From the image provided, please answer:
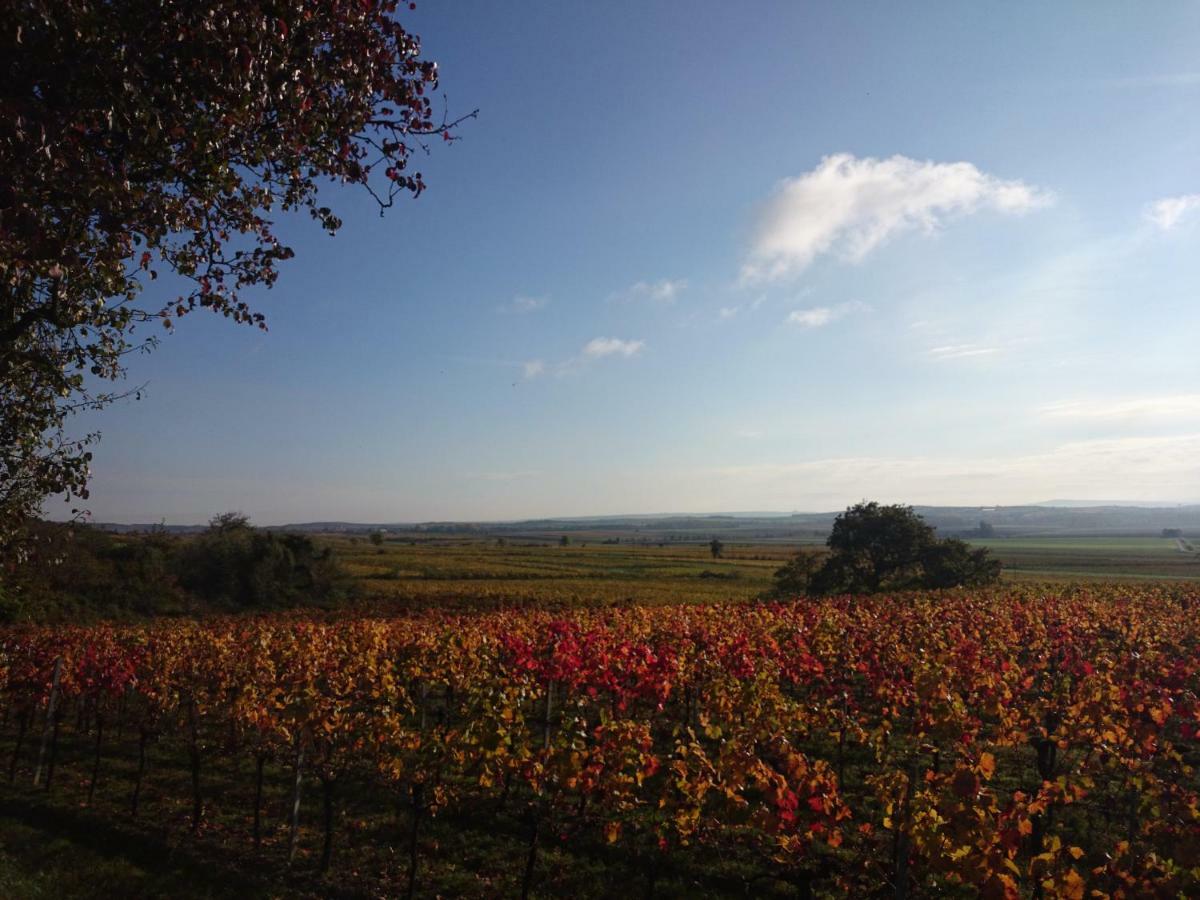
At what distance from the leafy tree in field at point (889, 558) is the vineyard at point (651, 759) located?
81.8 ft

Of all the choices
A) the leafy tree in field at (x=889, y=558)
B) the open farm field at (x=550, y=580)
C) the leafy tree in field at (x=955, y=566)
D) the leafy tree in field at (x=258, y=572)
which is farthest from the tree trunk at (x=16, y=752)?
the leafy tree in field at (x=955, y=566)

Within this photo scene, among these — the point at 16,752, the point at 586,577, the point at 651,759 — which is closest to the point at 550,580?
the point at 586,577

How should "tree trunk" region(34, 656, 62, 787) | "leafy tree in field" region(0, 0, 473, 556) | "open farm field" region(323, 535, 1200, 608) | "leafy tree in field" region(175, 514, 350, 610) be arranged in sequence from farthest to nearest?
"open farm field" region(323, 535, 1200, 608)
"leafy tree in field" region(175, 514, 350, 610)
"tree trunk" region(34, 656, 62, 787)
"leafy tree in field" region(0, 0, 473, 556)

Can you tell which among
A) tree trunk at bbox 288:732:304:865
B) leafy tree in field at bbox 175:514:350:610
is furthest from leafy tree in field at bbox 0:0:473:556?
leafy tree in field at bbox 175:514:350:610

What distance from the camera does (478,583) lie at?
5406 centimetres

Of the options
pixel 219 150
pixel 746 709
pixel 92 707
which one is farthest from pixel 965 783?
pixel 92 707

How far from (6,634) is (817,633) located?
90.9 ft

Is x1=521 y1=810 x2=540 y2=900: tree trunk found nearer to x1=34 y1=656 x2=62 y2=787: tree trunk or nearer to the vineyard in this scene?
the vineyard

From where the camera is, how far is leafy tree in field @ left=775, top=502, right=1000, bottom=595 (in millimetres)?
43681

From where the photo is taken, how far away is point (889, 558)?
44969mm

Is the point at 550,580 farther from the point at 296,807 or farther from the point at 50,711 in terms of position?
the point at 296,807

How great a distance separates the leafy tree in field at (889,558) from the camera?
4368 centimetres

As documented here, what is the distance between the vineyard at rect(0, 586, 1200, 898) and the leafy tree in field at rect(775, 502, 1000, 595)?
24.9 metres

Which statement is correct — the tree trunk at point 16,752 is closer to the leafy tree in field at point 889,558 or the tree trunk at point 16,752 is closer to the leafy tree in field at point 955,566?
the leafy tree in field at point 889,558
